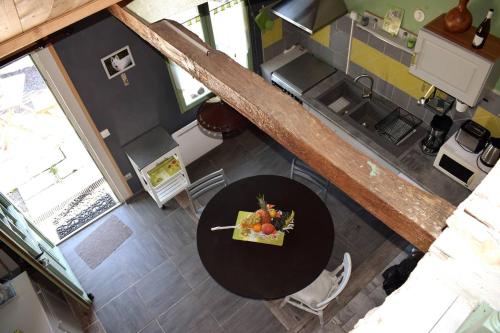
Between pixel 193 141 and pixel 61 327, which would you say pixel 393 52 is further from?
pixel 61 327

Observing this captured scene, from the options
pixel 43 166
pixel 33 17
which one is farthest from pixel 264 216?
pixel 43 166

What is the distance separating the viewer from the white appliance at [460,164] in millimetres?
3697

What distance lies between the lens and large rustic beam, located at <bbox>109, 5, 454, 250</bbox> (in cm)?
142

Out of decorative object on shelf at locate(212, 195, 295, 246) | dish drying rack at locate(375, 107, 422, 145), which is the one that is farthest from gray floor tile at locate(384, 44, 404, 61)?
decorative object on shelf at locate(212, 195, 295, 246)

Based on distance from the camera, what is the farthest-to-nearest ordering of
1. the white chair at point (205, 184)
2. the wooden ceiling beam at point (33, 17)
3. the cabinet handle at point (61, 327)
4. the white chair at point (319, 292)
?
1. the white chair at point (205, 184)
2. the white chair at point (319, 292)
3. the cabinet handle at point (61, 327)
4. the wooden ceiling beam at point (33, 17)

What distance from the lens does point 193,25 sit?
4.57 metres

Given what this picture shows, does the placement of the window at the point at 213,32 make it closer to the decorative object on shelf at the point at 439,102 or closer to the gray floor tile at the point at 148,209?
the gray floor tile at the point at 148,209

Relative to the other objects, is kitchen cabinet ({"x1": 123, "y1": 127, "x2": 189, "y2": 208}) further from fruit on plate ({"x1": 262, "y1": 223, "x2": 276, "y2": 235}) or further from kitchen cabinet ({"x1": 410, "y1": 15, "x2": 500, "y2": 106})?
kitchen cabinet ({"x1": 410, "y1": 15, "x2": 500, "y2": 106})

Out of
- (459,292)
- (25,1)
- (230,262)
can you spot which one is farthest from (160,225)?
(459,292)

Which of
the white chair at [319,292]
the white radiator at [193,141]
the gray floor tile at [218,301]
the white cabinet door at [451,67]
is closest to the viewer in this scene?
the white cabinet door at [451,67]

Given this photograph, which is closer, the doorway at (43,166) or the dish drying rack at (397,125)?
the dish drying rack at (397,125)

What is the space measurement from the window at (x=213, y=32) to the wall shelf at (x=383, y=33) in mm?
1486

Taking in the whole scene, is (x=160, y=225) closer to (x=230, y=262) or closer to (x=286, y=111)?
(x=230, y=262)

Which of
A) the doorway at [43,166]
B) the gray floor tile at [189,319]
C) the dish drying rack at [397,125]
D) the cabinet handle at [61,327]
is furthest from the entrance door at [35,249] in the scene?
the dish drying rack at [397,125]
